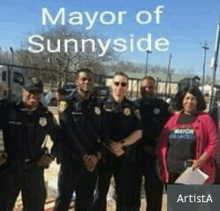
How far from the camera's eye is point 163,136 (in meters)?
3.35

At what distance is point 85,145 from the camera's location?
325 centimetres

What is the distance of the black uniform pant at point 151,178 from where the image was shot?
11.8ft

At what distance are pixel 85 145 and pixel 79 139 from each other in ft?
0.26

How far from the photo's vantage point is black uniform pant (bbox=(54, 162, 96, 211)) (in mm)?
3256

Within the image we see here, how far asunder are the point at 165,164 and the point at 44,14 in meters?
2.54

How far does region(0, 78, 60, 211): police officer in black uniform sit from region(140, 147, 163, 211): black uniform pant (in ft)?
3.36

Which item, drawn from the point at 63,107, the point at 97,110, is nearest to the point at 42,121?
the point at 63,107

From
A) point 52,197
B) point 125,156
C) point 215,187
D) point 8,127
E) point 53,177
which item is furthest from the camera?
point 53,177

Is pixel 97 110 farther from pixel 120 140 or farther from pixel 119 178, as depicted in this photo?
pixel 119 178

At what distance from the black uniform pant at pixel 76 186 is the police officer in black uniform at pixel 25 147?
0.23 m

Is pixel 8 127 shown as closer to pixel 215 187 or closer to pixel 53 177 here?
pixel 215 187

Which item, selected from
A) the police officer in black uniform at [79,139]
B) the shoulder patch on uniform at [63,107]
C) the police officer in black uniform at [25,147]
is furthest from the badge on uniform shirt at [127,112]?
the police officer in black uniform at [25,147]

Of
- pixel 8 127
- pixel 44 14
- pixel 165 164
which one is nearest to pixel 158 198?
pixel 165 164

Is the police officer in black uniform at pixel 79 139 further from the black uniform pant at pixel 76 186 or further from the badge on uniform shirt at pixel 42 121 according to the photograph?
the badge on uniform shirt at pixel 42 121
